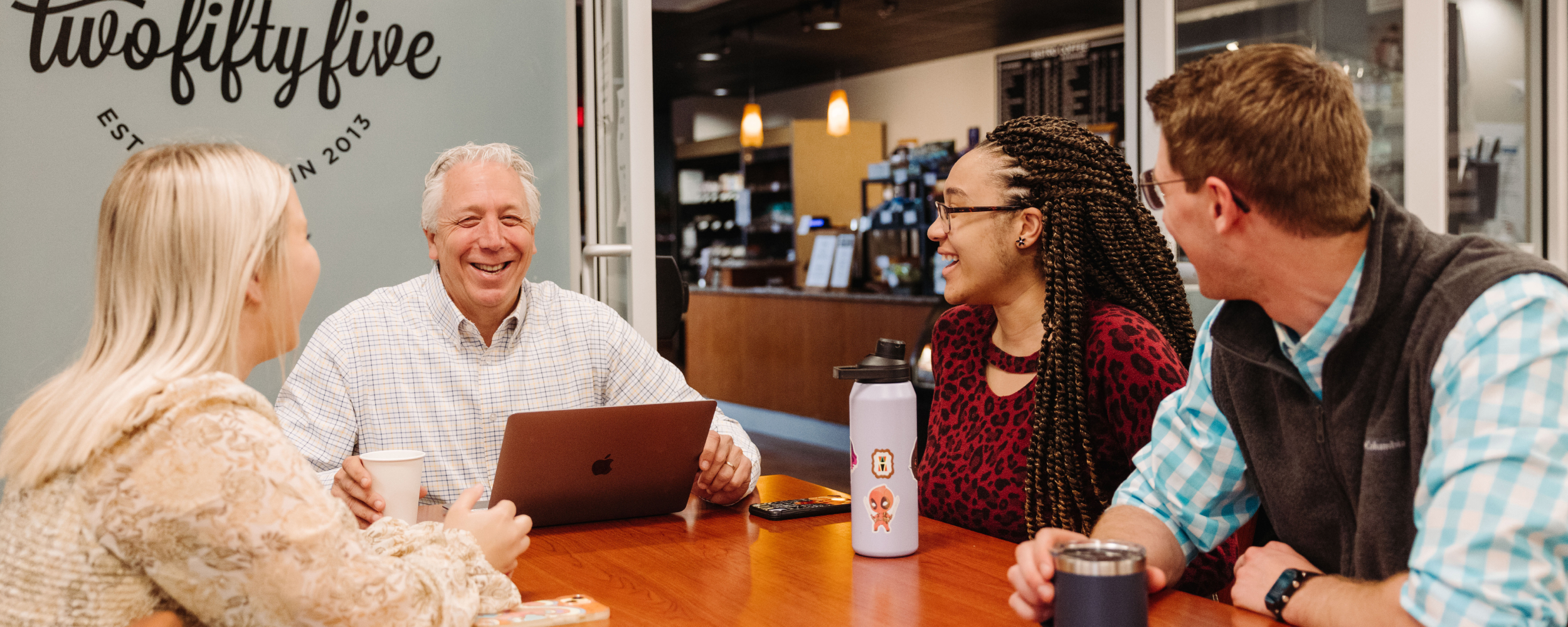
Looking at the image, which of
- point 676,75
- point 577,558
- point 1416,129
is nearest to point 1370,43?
point 1416,129

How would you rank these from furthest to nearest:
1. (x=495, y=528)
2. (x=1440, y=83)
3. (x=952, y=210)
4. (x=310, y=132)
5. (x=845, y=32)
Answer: (x=845, y=32) → (x=1440, y=83) → (x=310, y=132) → (x=952, y=210) → (x=495, y=528)

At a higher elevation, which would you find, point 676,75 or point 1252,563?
point 676,75

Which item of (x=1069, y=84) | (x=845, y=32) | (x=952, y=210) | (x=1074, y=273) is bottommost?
(x=1074, y=273)

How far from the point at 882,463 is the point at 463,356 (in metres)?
1.15

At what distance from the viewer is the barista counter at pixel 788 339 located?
21.4 feet

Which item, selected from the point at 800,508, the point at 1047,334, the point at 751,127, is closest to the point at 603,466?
the point at 800,508

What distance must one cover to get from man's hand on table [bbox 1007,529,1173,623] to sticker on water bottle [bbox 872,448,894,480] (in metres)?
0.28

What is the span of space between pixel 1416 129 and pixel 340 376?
315 cm

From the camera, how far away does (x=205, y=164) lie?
3.57 feet

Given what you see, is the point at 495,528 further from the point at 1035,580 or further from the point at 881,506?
the point at 1035,580

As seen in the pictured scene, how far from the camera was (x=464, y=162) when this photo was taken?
7.55 ft

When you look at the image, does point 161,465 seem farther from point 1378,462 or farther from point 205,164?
point 1378,462

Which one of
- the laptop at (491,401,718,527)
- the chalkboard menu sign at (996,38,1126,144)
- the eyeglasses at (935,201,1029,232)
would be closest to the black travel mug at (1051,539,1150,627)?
the laptop at (491,401,718,527)

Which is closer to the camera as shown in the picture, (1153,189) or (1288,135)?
(1288,135)
